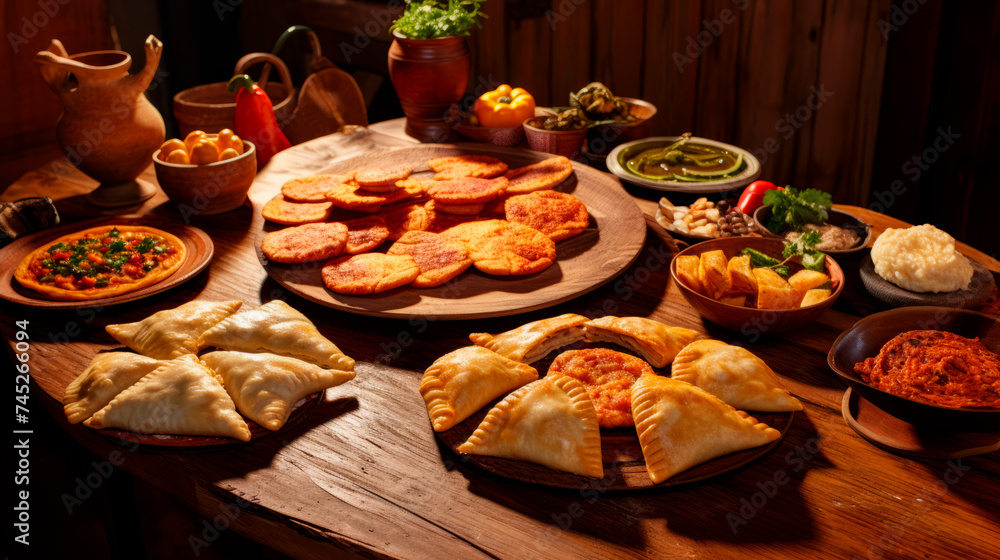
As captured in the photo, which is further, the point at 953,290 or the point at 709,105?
the point at 709,105

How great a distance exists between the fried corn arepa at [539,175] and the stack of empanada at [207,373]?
1.38m

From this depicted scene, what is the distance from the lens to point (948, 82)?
438 centimetres

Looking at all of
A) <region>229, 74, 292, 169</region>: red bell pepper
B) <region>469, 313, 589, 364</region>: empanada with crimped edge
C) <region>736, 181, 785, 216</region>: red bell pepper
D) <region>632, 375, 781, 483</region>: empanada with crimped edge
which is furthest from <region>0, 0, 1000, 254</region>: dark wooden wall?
<region>632, 375, 781, 483</region>: empanada with crimped edge

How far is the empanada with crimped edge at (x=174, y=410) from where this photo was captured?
185cm

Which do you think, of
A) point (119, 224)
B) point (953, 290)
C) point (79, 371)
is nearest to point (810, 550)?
point (953, 290)

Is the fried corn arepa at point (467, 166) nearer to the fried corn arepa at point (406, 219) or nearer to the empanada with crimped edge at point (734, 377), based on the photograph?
the fried corn arepa at point (406, 219)

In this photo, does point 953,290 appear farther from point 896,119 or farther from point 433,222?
point 896,119

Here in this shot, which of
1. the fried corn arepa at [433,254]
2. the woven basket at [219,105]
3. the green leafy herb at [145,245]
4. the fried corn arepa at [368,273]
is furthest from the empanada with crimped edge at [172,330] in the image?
the woven basket at [219,105]

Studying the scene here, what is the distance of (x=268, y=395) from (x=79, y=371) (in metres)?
0.74

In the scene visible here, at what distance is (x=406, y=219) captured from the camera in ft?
9.99

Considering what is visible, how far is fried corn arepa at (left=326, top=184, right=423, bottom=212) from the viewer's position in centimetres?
304

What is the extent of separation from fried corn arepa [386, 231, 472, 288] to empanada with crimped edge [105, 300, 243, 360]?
0.67 metres

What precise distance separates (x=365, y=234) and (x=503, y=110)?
138cm

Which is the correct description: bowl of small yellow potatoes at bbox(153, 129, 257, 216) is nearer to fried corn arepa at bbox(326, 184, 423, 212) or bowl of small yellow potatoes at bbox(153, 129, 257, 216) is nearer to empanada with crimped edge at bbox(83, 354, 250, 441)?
fried corn arepa at bbox(326, 184, 423, 212)
